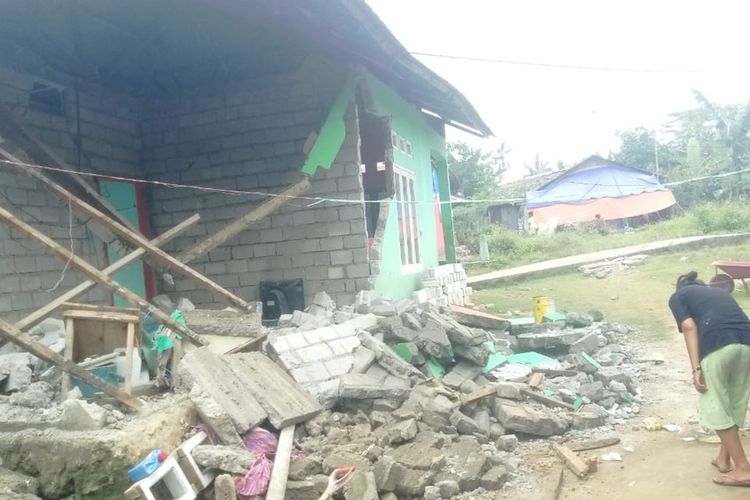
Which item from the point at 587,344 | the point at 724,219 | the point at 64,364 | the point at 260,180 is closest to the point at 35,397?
the point at 64,364

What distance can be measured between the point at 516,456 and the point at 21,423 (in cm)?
384

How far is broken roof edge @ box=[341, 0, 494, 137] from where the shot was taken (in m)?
6.15

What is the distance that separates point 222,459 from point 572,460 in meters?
2.86

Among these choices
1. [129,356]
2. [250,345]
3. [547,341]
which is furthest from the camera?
[547,341]

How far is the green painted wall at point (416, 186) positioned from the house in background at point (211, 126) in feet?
0.24

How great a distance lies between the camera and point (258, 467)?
395cm

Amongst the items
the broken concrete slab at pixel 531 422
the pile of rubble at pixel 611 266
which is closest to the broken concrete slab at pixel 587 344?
the broken concrete slab at pixel 531 422

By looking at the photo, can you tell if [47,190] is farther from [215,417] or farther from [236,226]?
[215,417]

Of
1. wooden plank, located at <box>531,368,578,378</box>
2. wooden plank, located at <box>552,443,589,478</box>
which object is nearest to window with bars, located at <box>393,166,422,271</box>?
wooden plank, located at <box>531,368,578,378</box>

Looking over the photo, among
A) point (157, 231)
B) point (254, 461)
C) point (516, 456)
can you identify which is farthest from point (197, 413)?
point (157, 231)

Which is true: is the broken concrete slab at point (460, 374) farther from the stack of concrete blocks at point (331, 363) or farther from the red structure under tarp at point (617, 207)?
the red structure under tarp at point (617, 207)

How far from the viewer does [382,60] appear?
25.1ft

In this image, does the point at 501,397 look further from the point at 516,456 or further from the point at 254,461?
the point at 254,461

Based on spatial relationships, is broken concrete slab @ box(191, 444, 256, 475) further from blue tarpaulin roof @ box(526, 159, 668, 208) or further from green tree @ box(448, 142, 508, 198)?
green tree @ box(448, 142, 508, 198)
